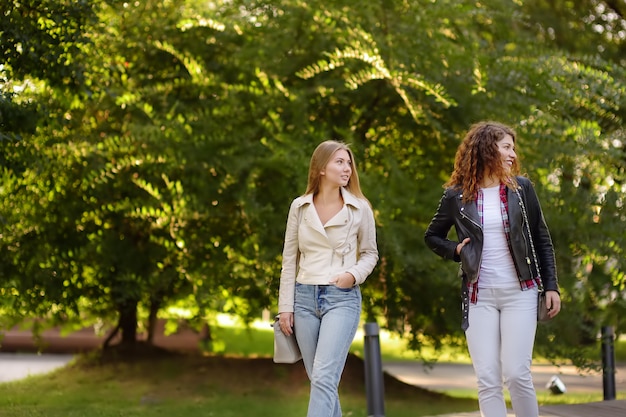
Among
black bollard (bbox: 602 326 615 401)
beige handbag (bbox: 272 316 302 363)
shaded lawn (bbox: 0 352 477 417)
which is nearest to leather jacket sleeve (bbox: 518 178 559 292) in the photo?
beige handbag (bbox: 272 316 302 363)

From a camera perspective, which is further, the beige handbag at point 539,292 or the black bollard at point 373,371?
the black bollard at point 373,371

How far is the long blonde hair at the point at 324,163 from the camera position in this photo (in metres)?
4.87

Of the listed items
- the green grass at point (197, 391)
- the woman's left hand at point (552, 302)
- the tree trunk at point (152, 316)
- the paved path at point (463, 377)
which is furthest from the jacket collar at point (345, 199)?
the paved path at point (463, 377)

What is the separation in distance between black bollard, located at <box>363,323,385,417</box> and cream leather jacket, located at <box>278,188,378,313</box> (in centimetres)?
209

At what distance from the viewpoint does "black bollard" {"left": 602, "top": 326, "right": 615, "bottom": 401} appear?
8.70 m

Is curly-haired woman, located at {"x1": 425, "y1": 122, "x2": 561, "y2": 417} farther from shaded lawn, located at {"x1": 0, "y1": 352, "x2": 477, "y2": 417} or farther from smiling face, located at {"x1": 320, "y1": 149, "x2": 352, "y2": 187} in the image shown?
shaded lawn, located at {"x1": 0, "y1": 352, "x2": 477, "y2": 417}

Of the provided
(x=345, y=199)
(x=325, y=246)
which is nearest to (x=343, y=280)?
(x=325, y=246)

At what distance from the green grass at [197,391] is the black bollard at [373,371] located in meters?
1.79

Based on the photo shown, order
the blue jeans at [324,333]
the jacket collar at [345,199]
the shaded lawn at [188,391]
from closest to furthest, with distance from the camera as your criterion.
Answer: the blue jeans at [324,333]
the jacket collar at [345,199]
the shaded lawn at [188,391]

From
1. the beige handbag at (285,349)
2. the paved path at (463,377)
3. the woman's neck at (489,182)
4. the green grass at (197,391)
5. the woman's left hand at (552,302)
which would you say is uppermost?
the woman's neck at (489,182)

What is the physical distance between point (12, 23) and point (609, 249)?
17.0 feet

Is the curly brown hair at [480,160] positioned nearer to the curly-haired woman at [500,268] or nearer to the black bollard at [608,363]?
the curly-haired woman at [500,268]

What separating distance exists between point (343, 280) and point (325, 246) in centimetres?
21

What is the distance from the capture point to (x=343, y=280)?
4668mm
